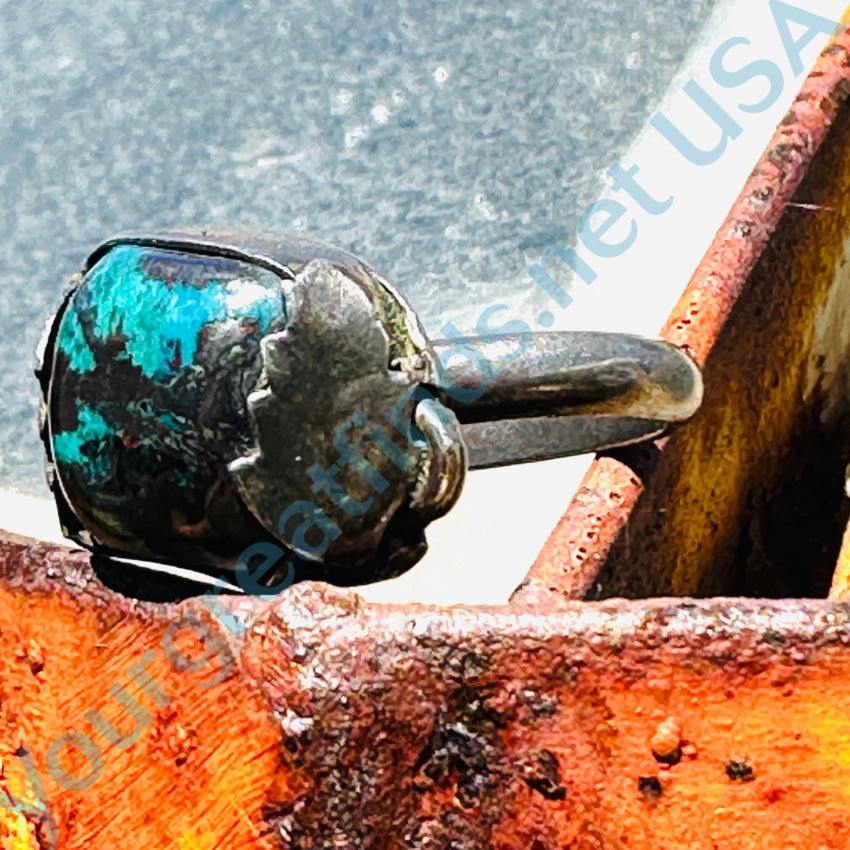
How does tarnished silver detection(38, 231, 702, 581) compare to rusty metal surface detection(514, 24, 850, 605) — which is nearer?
tarnished silver detection(38, 231, 702, 581)

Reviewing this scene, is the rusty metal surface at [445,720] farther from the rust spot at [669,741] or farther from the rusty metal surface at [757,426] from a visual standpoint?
the rusty metal surface at [757,426]

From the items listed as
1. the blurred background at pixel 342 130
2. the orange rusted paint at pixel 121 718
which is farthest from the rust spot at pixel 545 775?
the blurred background at pixel 342 130

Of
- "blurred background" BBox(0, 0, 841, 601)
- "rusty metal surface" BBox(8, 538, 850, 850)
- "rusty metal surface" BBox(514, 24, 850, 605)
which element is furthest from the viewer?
"blurred background" BBox(0, 0, 841, 601)

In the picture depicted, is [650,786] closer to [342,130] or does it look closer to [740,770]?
[740,770]

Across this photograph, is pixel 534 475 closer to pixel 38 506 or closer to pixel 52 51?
pixel 38 506

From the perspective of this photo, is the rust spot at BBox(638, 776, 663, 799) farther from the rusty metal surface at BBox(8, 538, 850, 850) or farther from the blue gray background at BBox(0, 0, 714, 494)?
the blue gray background at BBox(0, 0, 714, 494)

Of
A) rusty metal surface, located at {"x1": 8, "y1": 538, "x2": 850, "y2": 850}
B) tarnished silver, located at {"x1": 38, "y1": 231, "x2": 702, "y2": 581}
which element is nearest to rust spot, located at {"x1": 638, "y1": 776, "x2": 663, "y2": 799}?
rusty metal surface, located at {"x1": 8, "y1": 538, "x2": 850, "y2": 850}
